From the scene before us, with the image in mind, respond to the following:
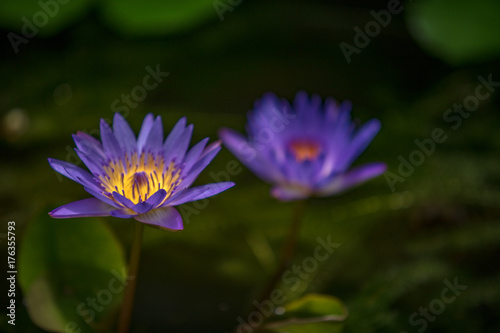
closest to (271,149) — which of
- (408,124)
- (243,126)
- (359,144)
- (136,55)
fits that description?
(359,144)

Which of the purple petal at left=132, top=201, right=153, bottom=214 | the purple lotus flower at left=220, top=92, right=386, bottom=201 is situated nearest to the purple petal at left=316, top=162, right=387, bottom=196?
the purple lotus flower at left=220, top=92, right=386, bottom=201

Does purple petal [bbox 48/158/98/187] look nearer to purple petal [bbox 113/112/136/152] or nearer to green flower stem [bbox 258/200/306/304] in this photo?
purple petal [bbox 113/112/136/152]

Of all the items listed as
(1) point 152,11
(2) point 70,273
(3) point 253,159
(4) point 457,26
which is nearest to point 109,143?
(2) point 70,273

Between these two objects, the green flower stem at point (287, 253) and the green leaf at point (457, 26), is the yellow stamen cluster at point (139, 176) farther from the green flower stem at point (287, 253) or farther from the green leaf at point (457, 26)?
the green leaf at point (457, 26)

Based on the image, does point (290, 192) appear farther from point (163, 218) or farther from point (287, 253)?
point (163, 218)

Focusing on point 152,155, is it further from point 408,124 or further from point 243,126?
point 408,124
